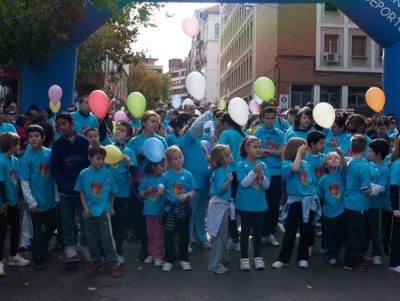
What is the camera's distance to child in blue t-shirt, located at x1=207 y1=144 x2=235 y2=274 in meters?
6.14

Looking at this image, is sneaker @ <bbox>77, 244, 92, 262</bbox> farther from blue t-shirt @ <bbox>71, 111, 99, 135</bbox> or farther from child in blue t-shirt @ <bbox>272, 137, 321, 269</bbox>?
child in blue t-shirt @ <bbox>272, 137, 321, 269</bbox>

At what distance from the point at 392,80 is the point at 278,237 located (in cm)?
602

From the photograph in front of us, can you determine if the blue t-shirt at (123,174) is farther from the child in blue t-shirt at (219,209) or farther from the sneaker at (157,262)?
the child in blue t-shirt at (219,209)

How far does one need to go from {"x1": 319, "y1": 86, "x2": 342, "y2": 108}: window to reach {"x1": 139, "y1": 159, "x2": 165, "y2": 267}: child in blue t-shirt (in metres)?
28.2

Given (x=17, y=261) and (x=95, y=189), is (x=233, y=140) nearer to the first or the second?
(x=95, y=189)

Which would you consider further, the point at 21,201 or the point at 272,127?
the point at 272,127

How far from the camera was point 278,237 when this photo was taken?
793 centimetres

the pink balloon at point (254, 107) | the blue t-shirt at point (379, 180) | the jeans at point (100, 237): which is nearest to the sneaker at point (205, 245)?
the jeans at point (100, 237)

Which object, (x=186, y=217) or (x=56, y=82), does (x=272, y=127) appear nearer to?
(x=186, y=217)

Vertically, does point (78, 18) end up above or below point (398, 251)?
above

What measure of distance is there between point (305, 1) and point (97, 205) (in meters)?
8.33

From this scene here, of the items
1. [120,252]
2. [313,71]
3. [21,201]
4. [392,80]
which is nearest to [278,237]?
[120,252]

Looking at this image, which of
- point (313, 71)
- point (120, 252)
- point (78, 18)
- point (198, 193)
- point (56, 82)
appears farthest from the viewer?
point (313, 71)

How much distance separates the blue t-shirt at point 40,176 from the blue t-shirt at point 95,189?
57cm
